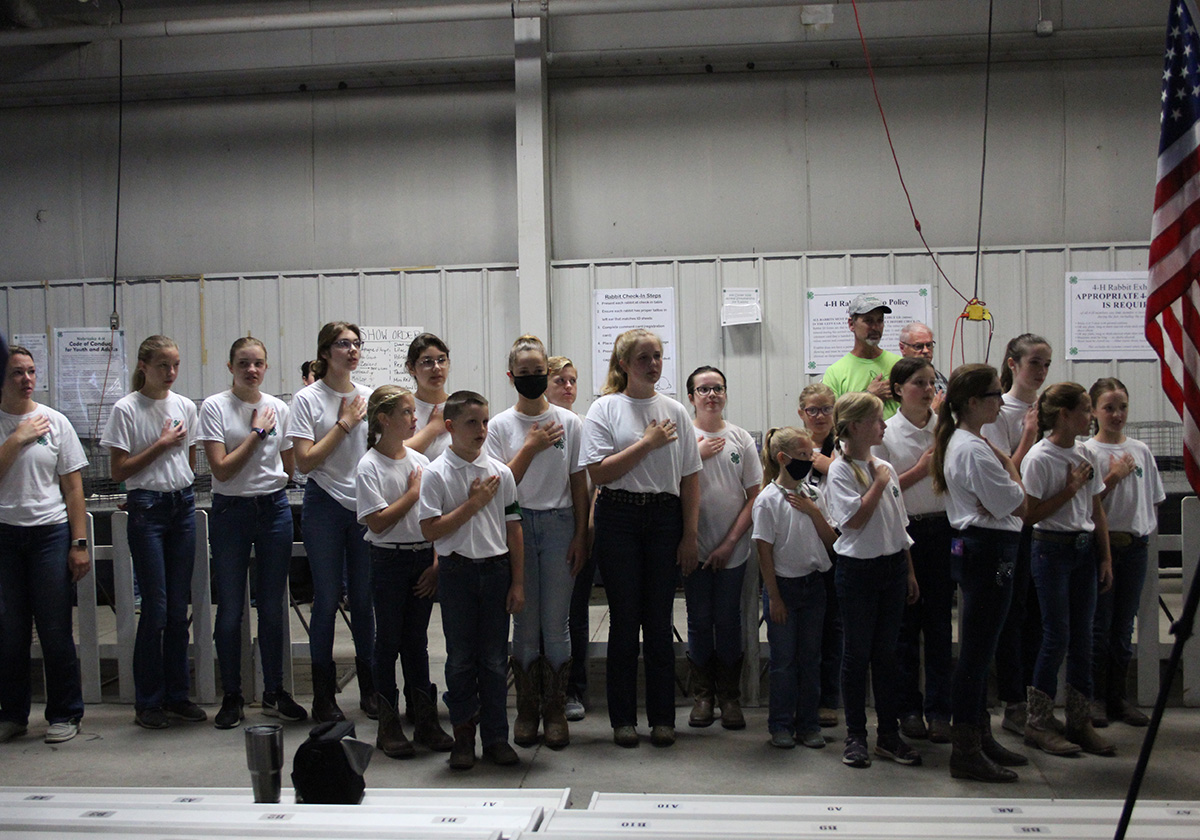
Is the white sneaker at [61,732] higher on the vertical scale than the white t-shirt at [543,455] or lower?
lower

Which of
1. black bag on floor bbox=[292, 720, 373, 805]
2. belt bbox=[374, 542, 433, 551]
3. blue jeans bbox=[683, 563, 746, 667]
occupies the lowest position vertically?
blue jeans bbox=[683, 563, 746, 667]

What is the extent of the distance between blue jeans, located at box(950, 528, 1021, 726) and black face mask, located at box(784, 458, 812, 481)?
2.42ft

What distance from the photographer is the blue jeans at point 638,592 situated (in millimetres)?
4188

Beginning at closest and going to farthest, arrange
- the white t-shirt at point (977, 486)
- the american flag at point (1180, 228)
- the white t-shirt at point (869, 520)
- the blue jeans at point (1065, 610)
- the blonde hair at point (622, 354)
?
the american flag at point (1180, 228)
the white t-shirt at point (977, 486)
the white t-shirt at point (869, 520)
the blue jeans at point (1065, 610)
the blonde hair at point (622, 354)

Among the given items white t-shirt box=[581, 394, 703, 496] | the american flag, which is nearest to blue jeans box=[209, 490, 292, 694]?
white t-shirt box=[581, 394, 703, 496]

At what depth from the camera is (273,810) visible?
1.81 m

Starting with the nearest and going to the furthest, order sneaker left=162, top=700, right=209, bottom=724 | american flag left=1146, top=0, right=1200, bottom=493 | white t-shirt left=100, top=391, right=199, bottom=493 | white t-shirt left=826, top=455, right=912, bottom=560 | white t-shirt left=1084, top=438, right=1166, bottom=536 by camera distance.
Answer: american flag left=1146, top=0, right=1200, bottom=493 < white t-shirt left=826, top=455, right=912, bottom=560 < white t-shirt left=1084, top=438, right=1166, bottom=536 < white t-shirt left=100, top=391, right=199, bottom=493 < sneaker left=162, top=700, right=209, bottom=724

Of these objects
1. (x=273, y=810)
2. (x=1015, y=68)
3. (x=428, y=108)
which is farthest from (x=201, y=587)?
(x=1015, y=68)

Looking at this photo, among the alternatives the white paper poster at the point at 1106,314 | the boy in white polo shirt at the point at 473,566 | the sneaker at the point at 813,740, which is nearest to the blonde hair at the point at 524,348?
the boy in white polo shirt at the point at 473,566

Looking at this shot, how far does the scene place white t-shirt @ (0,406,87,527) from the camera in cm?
449

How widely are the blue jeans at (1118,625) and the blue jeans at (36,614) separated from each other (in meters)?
5.01

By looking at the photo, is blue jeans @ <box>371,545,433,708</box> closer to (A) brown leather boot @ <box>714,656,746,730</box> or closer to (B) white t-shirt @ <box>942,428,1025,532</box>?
(A) brown leather boot @ <box>714,656,746,730</box>

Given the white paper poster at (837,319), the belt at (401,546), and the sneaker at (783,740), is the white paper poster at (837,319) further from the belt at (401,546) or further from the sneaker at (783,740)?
the belt at (401,546)

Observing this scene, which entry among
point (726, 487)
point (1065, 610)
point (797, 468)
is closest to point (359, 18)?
point (726, 487)
